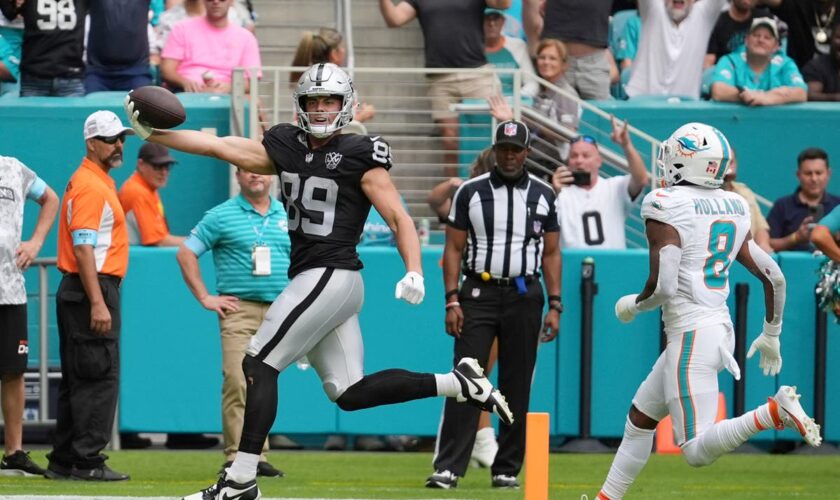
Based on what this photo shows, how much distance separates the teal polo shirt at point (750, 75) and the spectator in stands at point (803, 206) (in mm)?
1250

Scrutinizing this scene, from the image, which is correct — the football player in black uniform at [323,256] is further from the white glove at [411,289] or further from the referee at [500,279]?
the referee at [500,279]

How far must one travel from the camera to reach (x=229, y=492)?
6695 mm

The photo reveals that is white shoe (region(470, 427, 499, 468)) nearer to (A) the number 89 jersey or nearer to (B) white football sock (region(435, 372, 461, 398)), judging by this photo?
(B) white football sock (region(435, 372, 461, 398))

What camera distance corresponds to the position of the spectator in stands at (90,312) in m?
8.66

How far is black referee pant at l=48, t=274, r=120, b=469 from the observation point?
28.5 ft

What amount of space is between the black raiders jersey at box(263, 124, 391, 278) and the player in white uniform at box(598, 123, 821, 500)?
4.26 ft

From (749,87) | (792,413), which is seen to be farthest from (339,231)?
(749,87)

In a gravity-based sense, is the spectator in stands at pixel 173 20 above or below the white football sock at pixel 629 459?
above

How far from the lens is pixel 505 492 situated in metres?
8.39

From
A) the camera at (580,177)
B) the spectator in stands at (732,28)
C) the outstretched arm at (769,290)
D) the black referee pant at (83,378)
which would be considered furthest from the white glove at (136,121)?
the spectator in stands at (732,28)

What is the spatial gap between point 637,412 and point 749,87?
6.30m

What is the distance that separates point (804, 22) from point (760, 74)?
165cm

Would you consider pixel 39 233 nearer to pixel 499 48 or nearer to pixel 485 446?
pixel 485 446

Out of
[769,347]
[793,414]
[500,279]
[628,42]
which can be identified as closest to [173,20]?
[628,42]
